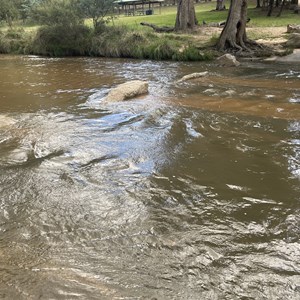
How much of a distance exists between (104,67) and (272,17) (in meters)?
17.6

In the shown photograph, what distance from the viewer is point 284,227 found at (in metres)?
4.11

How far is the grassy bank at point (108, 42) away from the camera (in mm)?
18375

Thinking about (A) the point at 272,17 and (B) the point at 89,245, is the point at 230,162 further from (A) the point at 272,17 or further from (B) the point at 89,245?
(A) the point at 272,17

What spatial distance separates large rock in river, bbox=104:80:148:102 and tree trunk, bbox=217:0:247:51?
8888 mm

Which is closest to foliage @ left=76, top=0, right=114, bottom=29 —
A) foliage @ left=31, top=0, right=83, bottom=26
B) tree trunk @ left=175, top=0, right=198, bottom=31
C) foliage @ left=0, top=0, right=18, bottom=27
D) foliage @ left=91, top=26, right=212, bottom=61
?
foliage @ left=31, top=0, right=83, bottom=26

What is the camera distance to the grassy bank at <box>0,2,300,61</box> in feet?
60.3

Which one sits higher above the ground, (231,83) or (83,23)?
(83,23)

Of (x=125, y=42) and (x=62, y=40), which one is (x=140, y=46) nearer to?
(x=125, y=42)

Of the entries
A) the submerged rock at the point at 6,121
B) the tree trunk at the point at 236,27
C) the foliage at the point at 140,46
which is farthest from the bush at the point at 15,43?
the submerged rock at the point at 6,121

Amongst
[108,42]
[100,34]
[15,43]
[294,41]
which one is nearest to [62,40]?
[100,34]

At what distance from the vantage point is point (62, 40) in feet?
71.9

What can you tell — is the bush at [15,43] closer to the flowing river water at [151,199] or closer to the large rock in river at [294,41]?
the flowing river water at [151,199]

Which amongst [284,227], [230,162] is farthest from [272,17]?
[284,227]

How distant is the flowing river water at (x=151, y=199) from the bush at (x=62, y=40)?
A: 41.4 feet
